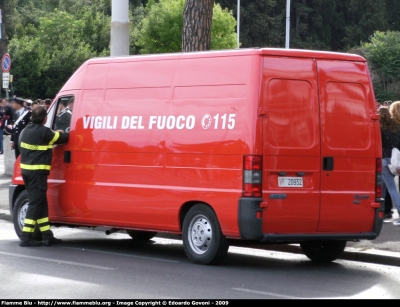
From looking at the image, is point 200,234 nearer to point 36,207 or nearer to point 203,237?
point 203,237

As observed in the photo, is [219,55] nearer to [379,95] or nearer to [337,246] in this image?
[337,246]

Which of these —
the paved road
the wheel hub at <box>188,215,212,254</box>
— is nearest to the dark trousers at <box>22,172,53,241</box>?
the paved road

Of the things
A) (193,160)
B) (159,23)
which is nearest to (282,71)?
(193,160)

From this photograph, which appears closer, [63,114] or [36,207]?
[36,207]

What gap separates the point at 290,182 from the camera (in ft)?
33.8

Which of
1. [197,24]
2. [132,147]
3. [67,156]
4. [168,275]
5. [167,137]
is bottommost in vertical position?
[168,275]

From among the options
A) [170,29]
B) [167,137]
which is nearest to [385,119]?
[167,137]

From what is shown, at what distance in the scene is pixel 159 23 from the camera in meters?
54.2

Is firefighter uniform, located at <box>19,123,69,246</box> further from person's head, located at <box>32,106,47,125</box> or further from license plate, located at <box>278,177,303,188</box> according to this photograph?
license plate, located at <box>278,177,303,188</box>

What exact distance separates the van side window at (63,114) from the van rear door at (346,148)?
11.9ft

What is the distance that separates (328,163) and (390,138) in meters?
4.40

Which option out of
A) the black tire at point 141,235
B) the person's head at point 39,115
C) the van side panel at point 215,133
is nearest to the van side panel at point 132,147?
the van side panel at point 215,133

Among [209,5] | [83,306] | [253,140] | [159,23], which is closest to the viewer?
[83,306]

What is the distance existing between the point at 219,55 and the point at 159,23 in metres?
44.2
